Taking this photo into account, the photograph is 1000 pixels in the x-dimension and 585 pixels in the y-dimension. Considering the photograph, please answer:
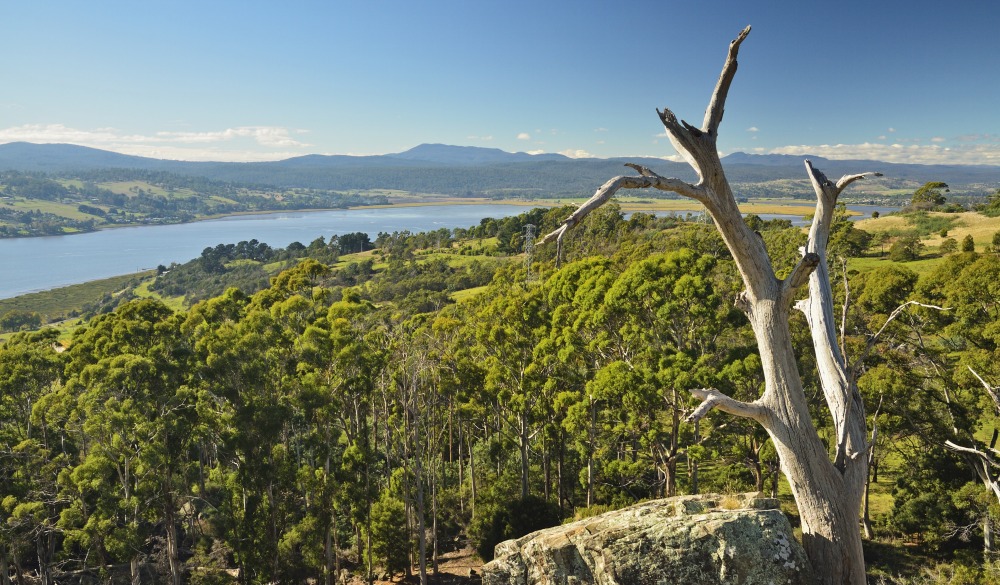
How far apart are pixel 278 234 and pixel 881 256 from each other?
461ft

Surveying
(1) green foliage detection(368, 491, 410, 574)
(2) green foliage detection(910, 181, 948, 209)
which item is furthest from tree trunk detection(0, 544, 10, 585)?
(2) green foliage detection(910, 181, 948, 209)

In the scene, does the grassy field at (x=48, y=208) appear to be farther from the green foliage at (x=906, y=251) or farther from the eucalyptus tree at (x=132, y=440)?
the green foliage at (x=906, y=251)

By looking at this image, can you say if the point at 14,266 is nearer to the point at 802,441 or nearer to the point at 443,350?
the point at 443,350

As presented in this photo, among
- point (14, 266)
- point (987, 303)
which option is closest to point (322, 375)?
point (987, 303)

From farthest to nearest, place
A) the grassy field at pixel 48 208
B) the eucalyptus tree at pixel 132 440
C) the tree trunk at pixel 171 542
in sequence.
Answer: the grassy field at pixel 48 208 → the tree trunk at pixel 171 542 → the eucalyptus tree at pixel 132 440

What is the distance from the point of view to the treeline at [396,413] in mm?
12430

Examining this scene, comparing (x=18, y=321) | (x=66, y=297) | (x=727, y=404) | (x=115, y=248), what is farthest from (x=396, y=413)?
(x=115, y=248)

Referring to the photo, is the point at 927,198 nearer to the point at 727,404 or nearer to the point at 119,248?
the point at 727,404

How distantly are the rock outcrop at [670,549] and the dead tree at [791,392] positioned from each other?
1.90 feet

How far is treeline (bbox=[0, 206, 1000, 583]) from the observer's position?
12.4m

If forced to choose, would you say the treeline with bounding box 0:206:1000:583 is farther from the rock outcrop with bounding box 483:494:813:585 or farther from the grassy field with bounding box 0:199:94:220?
the grassy field with bounding box 0:199:94:220

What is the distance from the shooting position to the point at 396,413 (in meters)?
19.0

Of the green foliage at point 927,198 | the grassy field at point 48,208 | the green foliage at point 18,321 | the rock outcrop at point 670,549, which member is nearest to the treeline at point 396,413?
the rock outcrop at point 670,549

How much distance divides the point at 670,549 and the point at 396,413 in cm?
1505
